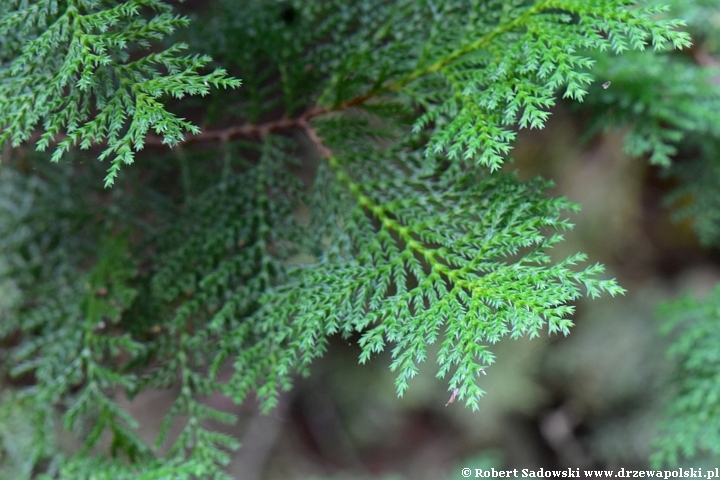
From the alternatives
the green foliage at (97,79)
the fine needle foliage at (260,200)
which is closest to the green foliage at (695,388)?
the fine needle foliage at (260,200)

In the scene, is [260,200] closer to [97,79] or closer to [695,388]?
[97,79]

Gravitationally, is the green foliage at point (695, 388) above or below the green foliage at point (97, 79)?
above

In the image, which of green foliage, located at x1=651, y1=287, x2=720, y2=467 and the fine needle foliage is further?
green foliage, located at x1=651, y1=287, x2=720, y2=467

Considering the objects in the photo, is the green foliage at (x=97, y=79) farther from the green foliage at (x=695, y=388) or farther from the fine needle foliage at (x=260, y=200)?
the green foliage at (x=695, y=388)

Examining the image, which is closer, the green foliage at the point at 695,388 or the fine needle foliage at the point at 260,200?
the fine needle foliage at the point at 260,200

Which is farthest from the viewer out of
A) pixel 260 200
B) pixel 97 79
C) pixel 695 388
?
pixel 695 388

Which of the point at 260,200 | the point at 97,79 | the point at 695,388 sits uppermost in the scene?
the point at 695,388

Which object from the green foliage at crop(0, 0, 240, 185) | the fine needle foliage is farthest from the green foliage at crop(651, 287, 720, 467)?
the green foliage at crop(0, 0, 240, 185)

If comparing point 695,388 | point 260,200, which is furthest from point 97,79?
point 695,388

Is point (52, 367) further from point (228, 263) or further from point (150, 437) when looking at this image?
point (150, 437)

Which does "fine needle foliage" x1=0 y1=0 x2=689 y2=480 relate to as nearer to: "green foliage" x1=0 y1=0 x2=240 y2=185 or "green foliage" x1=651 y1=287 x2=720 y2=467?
"green foliage" x1=0 y1=0 x2=240 y2=185
